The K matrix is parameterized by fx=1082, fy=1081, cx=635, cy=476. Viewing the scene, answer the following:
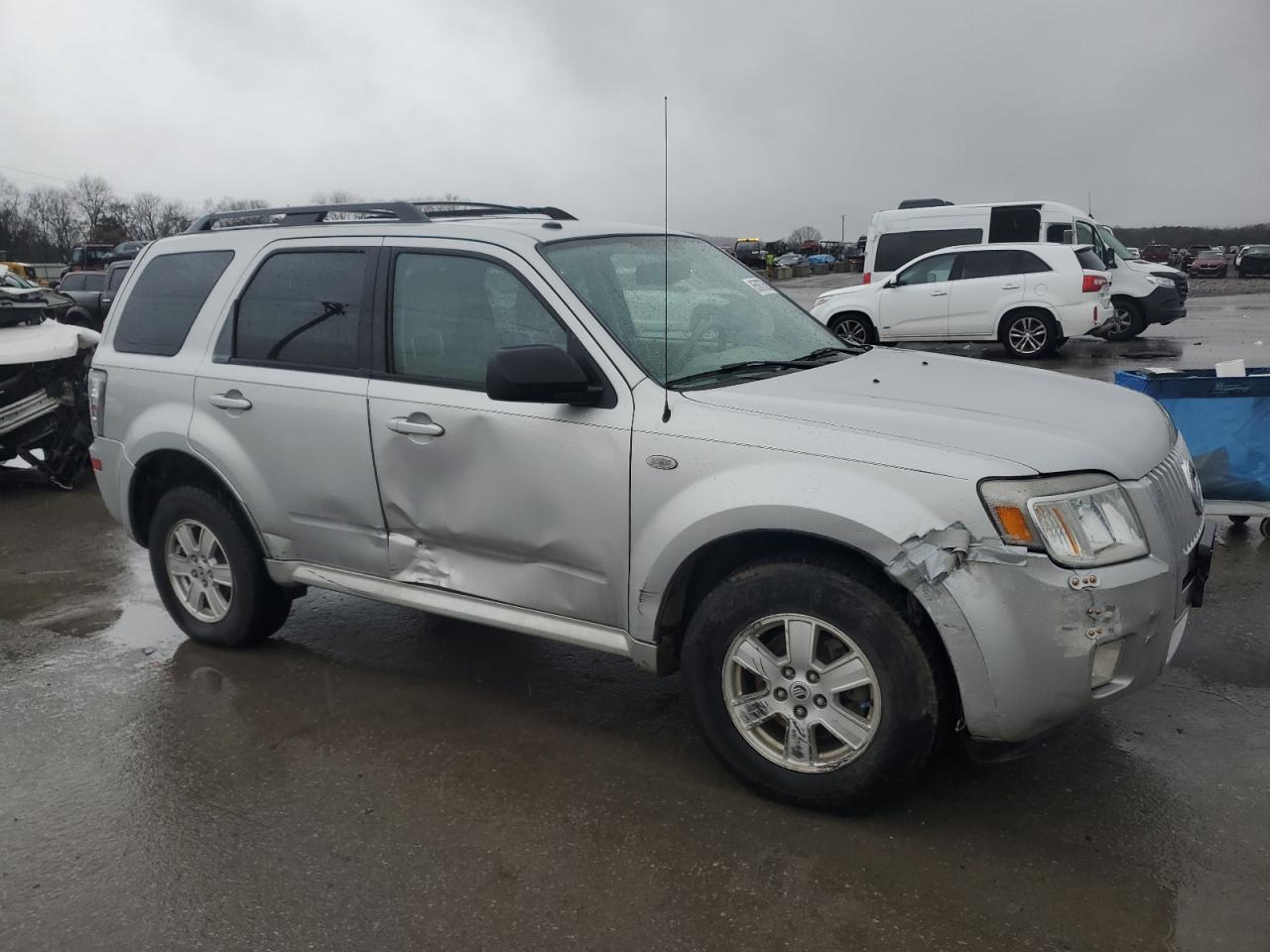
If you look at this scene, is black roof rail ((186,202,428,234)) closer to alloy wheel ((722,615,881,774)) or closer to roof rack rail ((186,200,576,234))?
roof rack rail ((186,200,576,234))

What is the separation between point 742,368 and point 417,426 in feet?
3.96

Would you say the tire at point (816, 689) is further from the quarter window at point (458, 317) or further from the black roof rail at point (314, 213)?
the black roof rail at point (314, 213)

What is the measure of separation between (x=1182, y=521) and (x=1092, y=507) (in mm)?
554

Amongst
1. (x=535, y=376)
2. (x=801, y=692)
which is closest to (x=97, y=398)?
(x=535, y=376)

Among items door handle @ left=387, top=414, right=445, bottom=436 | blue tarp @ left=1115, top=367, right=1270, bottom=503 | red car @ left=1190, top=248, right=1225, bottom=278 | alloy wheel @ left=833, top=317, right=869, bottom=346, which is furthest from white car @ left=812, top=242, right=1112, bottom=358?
red car @ left=1190, top=248, right=1225, bottom=278

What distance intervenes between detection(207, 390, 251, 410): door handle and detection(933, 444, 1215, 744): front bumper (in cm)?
297

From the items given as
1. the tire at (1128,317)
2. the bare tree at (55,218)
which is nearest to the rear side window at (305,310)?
the tire at (1128,317)

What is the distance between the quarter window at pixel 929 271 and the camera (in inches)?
657

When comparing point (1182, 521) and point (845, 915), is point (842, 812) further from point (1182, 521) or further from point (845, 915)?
point (1182, 521)

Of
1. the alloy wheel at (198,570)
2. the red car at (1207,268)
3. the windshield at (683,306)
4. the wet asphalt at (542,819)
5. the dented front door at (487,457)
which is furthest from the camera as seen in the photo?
the red car at (1207,268)

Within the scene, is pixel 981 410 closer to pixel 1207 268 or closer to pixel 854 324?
→ pixel 854 324

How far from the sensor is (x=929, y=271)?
1681cm

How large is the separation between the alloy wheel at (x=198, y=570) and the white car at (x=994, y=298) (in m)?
12.2

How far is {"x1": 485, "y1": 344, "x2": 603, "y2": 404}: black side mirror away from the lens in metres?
3.46
